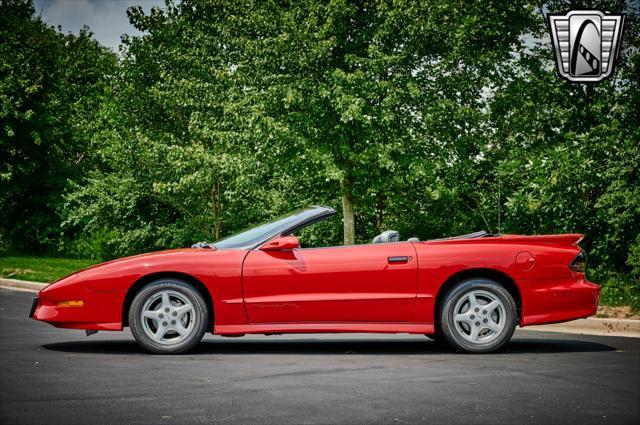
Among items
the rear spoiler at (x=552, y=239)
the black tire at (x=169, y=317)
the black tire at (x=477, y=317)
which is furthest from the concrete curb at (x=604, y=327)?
the black tire at (x=169, y=317)

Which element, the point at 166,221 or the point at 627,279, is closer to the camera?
the point at 627,279

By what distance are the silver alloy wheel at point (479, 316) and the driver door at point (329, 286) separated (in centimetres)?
48

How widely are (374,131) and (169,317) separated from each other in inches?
475

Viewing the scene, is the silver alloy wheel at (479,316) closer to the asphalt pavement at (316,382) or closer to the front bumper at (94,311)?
the asphalt pavement at (316,382)

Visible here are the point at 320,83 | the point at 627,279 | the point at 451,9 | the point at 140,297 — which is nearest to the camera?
the point at 140,297

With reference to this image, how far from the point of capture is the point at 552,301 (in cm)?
825

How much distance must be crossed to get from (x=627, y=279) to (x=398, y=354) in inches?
382

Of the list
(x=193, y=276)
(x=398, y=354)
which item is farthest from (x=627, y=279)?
(x=193, y=276)

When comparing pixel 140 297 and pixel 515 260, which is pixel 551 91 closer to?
pixel 515 260

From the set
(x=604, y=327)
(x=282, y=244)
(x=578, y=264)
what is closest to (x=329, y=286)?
(x=282, y=244)

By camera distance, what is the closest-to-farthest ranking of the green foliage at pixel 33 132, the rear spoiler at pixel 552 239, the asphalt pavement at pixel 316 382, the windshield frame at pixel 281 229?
the asphalt pavement at pixel 316 382
the windshield frame at pixel 281 229
the rear spoiler at pixel 552 239
the green foliage at pixel 33 132

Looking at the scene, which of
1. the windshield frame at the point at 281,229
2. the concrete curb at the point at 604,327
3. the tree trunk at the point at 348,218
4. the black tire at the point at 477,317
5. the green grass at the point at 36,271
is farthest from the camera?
the tree trunk at the point at 348,218

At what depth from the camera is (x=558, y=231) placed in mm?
19891

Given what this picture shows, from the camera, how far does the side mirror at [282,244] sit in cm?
798
